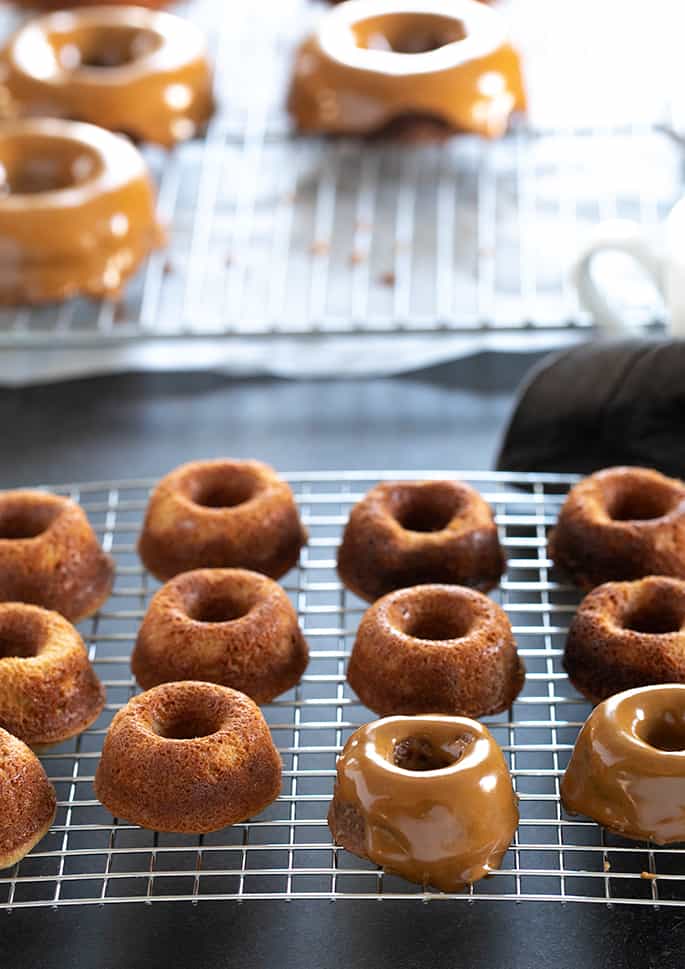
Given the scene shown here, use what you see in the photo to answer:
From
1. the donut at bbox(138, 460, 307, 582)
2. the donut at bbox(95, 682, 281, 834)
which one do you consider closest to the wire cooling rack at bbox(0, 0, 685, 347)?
the donut at bbox(138, 460, 307, 582)

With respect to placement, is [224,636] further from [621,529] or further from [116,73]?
[116,73]

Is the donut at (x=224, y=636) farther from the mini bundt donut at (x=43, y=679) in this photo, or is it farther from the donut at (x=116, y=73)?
the donut at (x=116, y=73)

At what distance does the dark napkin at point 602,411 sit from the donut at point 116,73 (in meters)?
0.98

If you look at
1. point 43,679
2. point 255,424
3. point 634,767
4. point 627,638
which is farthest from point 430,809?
point 255,424

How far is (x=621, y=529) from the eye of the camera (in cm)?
148

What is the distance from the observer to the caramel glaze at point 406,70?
2.36 m

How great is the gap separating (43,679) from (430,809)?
0.38 m

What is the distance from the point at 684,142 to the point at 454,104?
1.48 ft

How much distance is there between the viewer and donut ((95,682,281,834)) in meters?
1.20

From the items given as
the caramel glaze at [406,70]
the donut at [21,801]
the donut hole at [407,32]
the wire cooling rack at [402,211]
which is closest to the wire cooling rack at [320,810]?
the donut at [21,801]

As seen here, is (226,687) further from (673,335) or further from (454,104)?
(454,104)

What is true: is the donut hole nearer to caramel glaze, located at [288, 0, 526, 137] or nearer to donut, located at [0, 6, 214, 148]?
caramel glaze, located at [288, 0, 526, 137]

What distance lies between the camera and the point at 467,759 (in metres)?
1.17

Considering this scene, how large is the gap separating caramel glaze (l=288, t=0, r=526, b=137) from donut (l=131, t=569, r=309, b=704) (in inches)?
46.5
